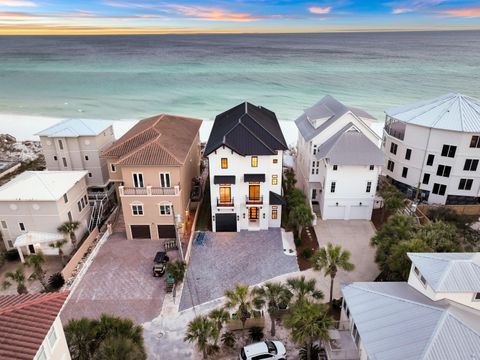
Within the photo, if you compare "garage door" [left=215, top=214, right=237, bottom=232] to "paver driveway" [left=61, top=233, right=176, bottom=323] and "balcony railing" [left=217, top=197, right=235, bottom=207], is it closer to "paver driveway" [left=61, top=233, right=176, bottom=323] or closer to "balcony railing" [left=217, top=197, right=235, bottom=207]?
"balcony railing" [left=217, top=197, right=235, bottom=207]

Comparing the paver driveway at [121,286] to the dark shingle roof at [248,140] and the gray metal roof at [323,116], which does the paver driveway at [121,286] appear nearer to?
the dark shingle roof at [248,140]

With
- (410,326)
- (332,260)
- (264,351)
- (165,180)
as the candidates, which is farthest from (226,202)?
(410,326)

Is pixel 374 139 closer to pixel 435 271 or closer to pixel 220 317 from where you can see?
pixel 435 271

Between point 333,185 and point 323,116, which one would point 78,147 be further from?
point 333,185

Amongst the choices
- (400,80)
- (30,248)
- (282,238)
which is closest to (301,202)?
(282,238)

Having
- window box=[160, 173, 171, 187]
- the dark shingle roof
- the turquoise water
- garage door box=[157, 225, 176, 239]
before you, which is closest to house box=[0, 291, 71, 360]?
garage door box=[157, 225, 176, 239]

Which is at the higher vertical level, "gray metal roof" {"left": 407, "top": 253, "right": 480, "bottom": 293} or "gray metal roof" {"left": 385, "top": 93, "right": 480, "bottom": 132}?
"gray metal roof" {"left": 385, "top": 93, "right": 480, "bottom": 132}
